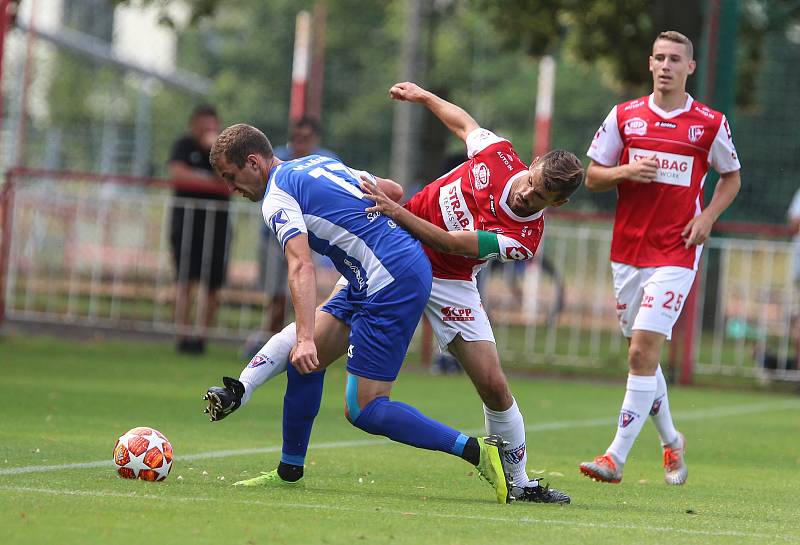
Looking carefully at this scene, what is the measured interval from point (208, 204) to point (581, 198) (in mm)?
15970

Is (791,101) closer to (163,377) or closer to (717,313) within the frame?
(717,313)

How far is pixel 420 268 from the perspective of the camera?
6.69 metres

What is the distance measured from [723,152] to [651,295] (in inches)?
34.9

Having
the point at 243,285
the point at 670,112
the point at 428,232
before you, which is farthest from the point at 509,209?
the point at 243,285

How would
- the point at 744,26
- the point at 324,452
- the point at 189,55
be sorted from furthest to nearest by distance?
the point at 189,55 → the point at 744,26 → the point at 324,452

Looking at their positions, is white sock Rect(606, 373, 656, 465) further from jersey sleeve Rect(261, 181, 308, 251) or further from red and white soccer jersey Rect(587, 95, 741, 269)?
jersey sleeve Rect(261, 181, 308, 251)

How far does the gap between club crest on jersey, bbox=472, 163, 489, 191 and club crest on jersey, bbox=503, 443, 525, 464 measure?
1200 millimetres

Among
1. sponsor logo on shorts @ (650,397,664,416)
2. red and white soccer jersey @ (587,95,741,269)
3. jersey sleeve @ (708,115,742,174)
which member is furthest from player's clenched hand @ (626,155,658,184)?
sponsor logo on shorts @ (650,397,664,416)

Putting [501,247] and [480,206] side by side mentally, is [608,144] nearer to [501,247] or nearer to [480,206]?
[480,206]

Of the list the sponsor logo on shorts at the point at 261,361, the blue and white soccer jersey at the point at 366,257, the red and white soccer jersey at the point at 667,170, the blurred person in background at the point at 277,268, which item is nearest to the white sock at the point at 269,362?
the sponsor logo on shorts at the point at 261,361

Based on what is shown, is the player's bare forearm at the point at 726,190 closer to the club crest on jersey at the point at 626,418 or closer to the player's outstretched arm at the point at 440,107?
the club crest on jersey at the point at 626,418

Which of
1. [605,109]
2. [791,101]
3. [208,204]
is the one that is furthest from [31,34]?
[605,109]

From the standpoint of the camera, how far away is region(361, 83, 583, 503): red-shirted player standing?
6652mm

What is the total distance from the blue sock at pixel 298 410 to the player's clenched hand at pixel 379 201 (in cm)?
81
